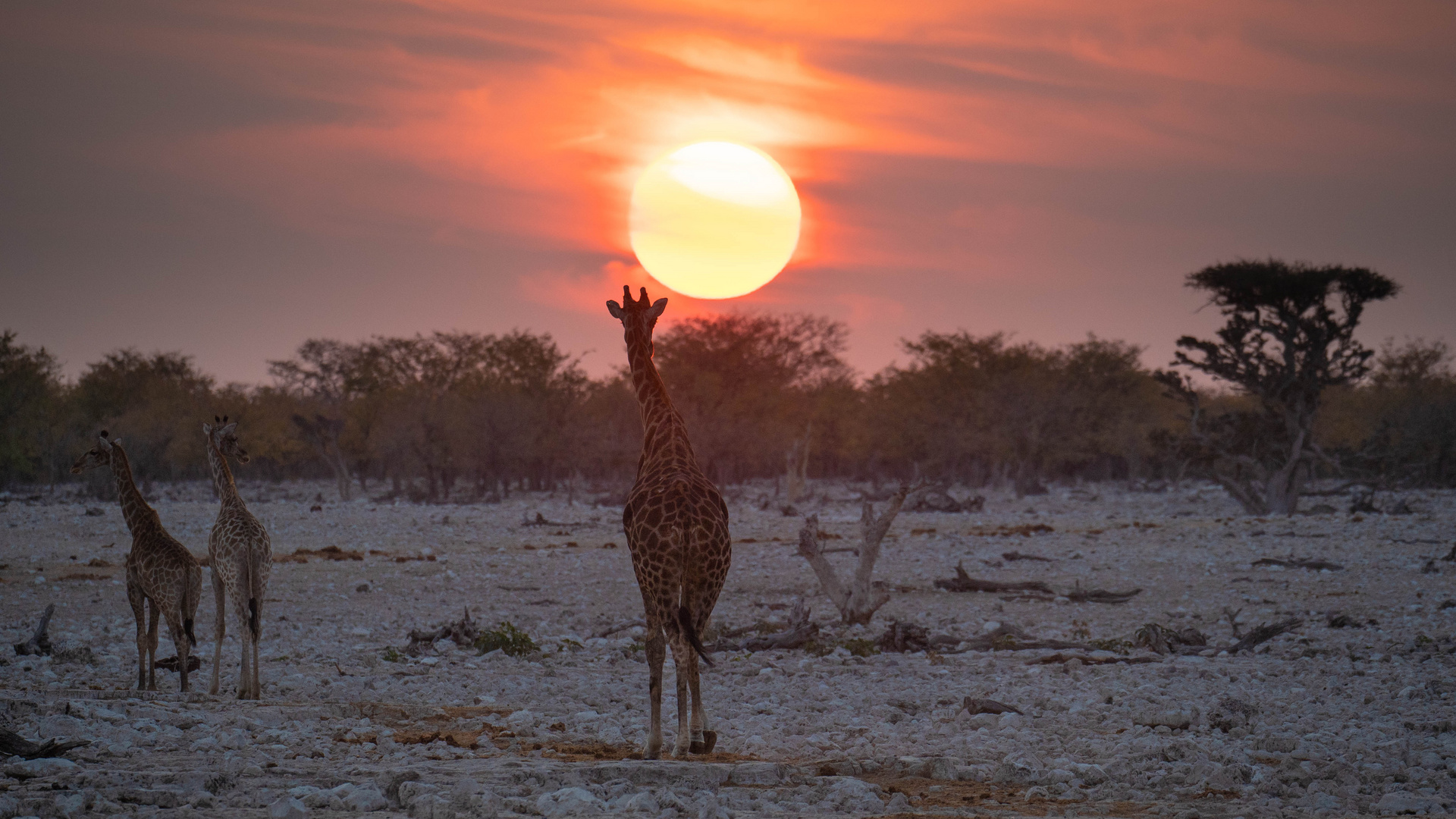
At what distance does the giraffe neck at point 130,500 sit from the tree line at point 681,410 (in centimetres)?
3321

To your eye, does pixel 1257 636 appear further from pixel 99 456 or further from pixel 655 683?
pixel 99 456

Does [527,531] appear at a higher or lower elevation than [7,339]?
lower

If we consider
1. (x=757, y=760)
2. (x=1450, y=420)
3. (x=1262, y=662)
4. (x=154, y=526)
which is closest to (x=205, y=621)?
(x=154, y=526)

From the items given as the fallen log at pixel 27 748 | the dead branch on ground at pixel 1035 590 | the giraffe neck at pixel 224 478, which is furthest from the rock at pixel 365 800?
the dead branch on ground at pixel 1035 590

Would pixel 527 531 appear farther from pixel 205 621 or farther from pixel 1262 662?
pixel 1262 662

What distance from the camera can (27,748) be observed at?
6242 millimetres

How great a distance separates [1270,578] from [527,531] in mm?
18978

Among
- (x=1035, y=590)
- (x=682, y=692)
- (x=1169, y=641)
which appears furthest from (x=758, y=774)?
(x=1035, y=590)

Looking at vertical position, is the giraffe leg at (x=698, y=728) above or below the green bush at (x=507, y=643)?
above

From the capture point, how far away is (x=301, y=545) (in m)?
24.8

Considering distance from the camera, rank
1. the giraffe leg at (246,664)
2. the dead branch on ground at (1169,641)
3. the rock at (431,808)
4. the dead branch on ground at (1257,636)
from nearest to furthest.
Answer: the rock at (431,808)
the giraffe leg at (246,664)
the dead branch on ground at (1257,636)
the dead branch on ground at (1169,641)

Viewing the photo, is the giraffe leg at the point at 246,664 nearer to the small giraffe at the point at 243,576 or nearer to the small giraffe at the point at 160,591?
the small giraffe at the point at 243,576

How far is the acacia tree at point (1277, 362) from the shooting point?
111ft

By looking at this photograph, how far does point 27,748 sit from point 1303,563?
19186 mm
